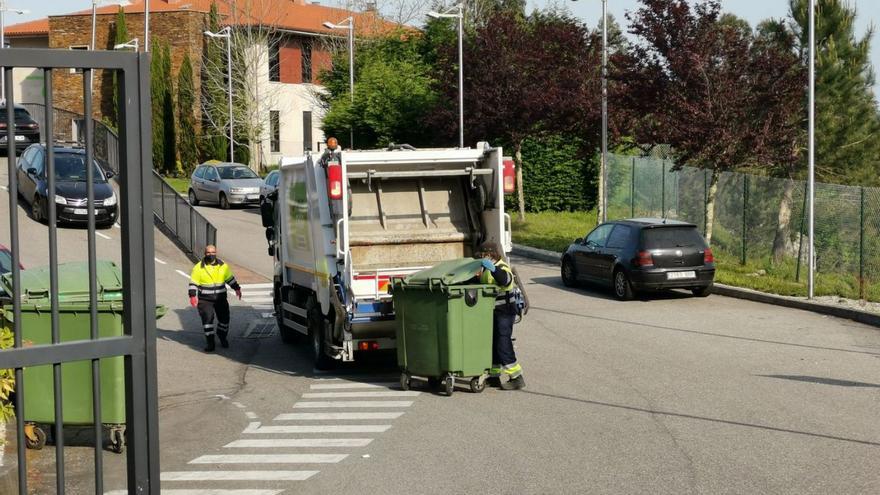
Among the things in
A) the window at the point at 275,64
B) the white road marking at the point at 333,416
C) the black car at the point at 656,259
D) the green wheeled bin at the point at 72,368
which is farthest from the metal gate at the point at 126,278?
the window at the point at 275,64

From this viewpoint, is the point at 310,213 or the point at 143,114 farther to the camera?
the point at 310,213

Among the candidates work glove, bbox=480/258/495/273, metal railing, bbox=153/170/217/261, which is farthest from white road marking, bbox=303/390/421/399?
metal railing, bbox=153/170/217/261

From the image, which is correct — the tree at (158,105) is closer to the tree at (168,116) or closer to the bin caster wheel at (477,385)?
the tree at (168,116)

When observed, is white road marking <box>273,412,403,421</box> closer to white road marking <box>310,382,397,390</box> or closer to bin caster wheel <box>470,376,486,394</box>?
bin caster wheel <box>470,376,486,394</box>

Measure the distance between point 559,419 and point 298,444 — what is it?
8.62ft

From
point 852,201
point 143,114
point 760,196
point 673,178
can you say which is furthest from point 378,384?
point 673,178

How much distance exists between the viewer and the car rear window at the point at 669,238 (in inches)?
878

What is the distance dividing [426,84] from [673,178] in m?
13.2

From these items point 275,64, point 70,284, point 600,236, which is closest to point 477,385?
point 70,284

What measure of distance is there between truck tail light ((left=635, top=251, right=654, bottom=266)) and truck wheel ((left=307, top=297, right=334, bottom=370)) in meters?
8.17

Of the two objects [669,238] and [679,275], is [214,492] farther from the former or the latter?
[669,238]

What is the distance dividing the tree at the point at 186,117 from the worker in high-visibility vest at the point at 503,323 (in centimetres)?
4713

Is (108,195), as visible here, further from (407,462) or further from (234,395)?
(407,462)

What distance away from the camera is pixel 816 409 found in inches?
485
